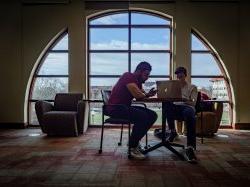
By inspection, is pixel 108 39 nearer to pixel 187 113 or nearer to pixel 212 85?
pixel 212 85

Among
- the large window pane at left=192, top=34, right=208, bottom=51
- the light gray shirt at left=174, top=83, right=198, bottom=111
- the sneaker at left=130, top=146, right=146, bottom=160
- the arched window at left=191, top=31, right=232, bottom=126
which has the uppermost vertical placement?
the large window pane at left=192, top=34, right=208, bottom=51

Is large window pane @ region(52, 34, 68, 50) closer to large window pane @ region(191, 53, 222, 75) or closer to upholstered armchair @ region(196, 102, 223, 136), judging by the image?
large window pane @ region(191, 53, 222, 75)

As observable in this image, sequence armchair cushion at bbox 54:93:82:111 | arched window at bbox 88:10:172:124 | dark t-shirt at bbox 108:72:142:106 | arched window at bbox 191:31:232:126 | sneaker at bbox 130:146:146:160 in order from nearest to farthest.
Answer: sneaker at bbox 130:146:146:160 → dark t-shirt at bbox 108:72:142:106 → armchair cushion at bbox 54:93:82:111 → arched window at bbox 191:31:232:126 → arched window at bbox 88:10:172:124

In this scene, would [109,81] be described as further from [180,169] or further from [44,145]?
[180,169]

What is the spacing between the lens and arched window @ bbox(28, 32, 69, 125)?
848 cm

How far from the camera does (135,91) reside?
4.36 meters

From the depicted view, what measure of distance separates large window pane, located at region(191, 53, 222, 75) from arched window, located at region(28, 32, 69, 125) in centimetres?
301

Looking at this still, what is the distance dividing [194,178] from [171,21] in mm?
5579

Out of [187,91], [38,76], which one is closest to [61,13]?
[38,76]

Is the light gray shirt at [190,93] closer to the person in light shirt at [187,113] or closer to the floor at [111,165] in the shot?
the person in light shirt at [187,113]

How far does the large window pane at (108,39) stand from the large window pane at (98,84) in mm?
762

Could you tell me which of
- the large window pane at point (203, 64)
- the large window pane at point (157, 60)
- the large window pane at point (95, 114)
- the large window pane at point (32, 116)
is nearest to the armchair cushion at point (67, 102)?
the large window pane at point (95, 114)

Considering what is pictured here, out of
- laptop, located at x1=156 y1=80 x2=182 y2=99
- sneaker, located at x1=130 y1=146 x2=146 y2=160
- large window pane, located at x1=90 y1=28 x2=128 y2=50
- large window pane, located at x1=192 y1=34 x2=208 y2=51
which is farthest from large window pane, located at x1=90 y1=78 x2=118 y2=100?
laptop, located at x1=156 y1=80 x2=182 y2=99

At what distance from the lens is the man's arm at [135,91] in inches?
171
